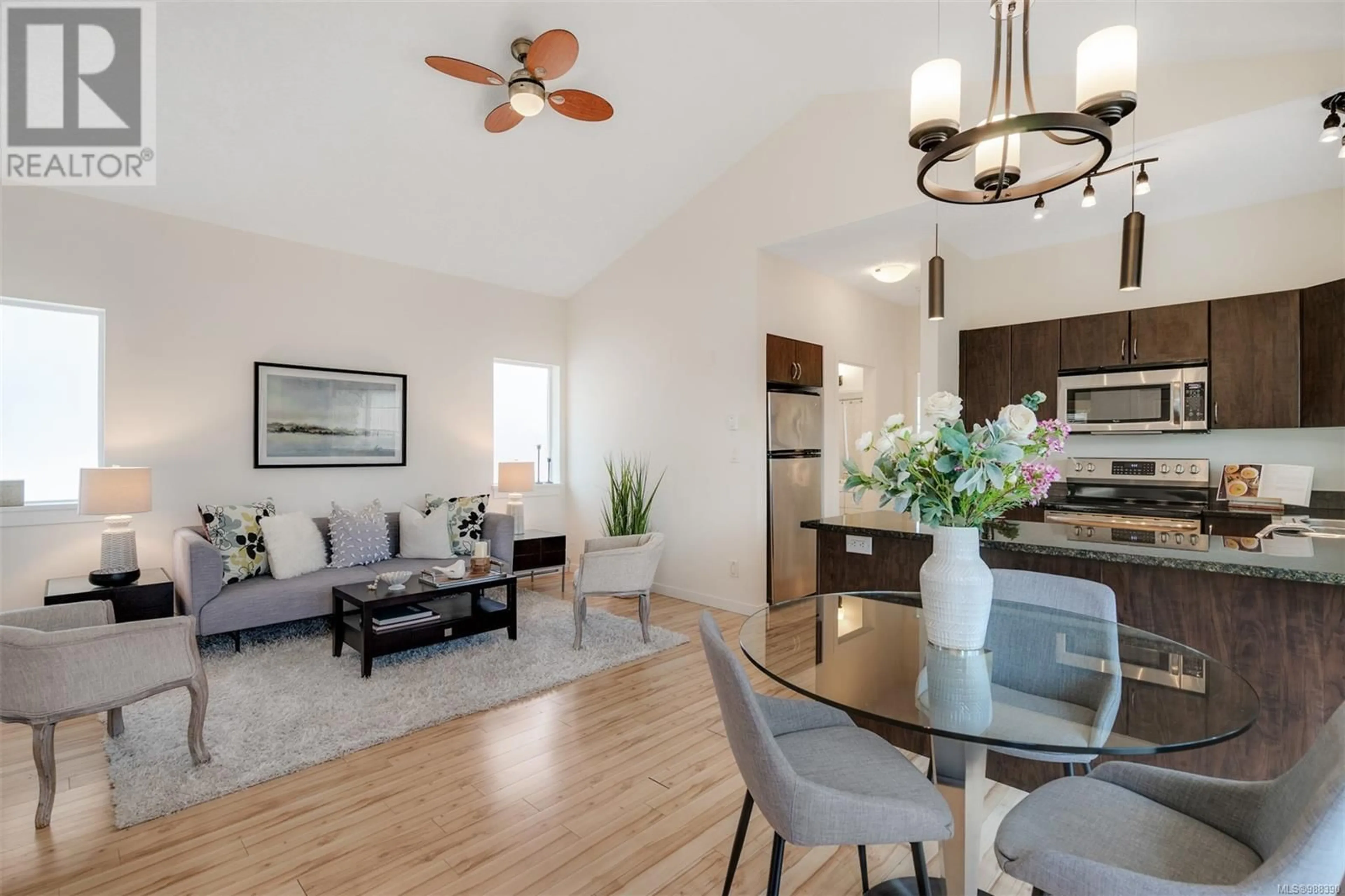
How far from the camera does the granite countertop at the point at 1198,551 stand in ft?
5.60

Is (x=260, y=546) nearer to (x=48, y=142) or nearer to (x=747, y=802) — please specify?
(x=48, y=142)

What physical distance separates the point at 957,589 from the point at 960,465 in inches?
12.7

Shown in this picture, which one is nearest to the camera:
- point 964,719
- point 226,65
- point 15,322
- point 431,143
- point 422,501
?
point 964,719

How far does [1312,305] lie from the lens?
321cm

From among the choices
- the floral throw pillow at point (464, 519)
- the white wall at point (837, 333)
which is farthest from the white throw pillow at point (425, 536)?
the white wall at point (837, 333)

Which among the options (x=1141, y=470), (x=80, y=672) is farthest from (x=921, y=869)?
(x=1141, y=470)

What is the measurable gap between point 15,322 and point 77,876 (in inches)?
137

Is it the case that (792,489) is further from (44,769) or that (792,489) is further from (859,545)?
(44,769)

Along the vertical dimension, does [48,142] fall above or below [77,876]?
above

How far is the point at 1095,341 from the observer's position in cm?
398

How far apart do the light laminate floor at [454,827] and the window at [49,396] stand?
168 centimetres

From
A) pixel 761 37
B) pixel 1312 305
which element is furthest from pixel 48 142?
pixel 1312 305

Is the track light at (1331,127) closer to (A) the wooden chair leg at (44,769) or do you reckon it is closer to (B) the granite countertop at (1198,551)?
(B) the granite countertop at (1198,551)

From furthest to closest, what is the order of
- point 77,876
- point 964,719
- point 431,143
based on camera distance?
point 431,143 < point 77,876 < point 964,719
